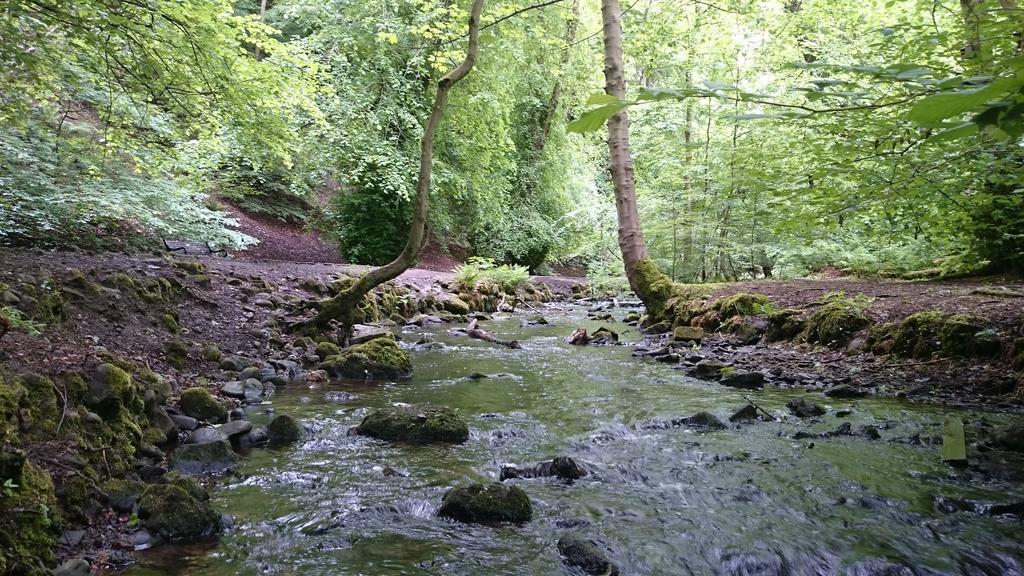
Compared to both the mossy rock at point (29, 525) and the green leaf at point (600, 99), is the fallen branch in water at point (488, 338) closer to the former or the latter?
the mossy rock at point (29, 525)

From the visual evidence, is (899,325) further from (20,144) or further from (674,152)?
(20,144)

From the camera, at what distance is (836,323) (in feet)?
23.6

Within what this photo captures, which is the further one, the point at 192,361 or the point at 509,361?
the point at 509,361

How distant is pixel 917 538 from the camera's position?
289cm

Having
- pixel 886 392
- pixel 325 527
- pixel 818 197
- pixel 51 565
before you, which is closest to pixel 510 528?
pixel 325 527

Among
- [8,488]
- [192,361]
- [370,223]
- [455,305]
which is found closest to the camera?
[8,488]

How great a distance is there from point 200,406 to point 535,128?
68.2ft

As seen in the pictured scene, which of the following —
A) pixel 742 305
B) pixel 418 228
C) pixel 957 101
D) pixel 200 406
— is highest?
pixel 418 228

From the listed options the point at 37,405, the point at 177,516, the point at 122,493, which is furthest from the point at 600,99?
the point at 37,405

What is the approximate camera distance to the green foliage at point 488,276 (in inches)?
591

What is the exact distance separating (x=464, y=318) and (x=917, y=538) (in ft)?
34.6

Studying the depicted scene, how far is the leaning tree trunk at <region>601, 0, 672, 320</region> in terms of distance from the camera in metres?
9.40

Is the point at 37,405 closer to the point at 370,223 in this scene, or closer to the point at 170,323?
the point at 170,323

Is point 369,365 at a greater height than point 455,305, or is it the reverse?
point 455,305
